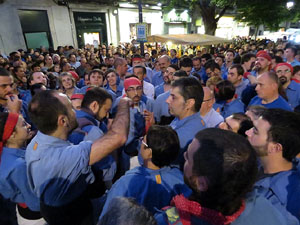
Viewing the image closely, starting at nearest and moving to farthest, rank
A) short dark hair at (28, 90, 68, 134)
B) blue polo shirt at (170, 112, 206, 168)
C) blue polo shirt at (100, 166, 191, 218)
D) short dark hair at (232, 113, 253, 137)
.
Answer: blue polo shirt at (100, 166, 191, 218) → short dark hair at (28, 90, 68, 134) → blue polo shirt at (170, 112, 206, 168) → short dark hair at (232, 113, 253, 137)

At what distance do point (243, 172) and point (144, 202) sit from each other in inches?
35.4

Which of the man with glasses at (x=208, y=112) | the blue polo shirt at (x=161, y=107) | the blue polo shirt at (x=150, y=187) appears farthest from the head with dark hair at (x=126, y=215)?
the blue polo shirt at (x=161, y=107)

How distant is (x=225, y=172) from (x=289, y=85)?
4168mm

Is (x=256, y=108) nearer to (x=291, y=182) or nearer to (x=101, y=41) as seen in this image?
(x=291, y=182)

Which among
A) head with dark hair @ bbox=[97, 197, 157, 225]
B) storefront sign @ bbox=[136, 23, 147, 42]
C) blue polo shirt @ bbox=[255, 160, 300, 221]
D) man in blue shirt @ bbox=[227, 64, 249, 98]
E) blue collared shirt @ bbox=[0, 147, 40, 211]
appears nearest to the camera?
head with dark hair @ bbox=[97, 197, 157, 225]

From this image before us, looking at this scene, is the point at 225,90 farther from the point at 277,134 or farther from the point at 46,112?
the point at 46,112

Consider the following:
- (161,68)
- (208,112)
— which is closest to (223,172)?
(208,112)

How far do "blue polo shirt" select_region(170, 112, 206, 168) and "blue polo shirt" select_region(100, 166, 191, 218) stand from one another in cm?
40

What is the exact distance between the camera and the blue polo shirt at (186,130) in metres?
2.14

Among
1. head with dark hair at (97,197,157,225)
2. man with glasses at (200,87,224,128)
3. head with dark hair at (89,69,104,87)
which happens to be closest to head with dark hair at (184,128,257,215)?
head with dark hair at (97,197,157,225)

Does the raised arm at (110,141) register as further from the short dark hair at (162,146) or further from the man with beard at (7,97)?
the man with beard at (7,97)

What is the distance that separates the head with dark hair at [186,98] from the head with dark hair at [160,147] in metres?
0.72

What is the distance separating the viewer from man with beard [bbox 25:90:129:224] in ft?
5.25

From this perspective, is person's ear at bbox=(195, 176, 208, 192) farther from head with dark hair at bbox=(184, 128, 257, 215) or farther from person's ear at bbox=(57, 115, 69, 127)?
person's ear at bbox=(57, 115, 69, 127)
